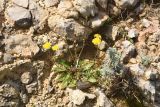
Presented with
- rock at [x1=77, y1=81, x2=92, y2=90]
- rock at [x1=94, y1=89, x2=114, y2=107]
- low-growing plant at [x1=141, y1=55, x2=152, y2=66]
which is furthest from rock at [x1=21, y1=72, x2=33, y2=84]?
low-growing plant at [x1=141, y1=55, x2=152, y2=66]

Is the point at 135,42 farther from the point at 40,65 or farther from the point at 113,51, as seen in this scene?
the point at 40,65

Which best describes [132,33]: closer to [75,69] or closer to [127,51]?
[127,51]

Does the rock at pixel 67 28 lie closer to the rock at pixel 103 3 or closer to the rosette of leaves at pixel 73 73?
the rosette of leaves at pixel 73 73

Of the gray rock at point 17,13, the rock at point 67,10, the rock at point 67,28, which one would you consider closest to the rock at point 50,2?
the rock at point 67,10

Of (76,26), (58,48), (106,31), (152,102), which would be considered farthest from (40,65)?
(152,102)

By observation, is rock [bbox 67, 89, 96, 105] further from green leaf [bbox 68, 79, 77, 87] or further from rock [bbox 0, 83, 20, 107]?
rock [bbox 0, 83, 20, 107]

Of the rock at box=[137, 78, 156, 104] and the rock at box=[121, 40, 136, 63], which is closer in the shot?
the rock at box=[137, 78, 156, 104]

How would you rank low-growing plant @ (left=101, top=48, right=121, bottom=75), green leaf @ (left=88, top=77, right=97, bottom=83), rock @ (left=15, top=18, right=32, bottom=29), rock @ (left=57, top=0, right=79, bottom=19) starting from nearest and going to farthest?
low-growing plant @ (left=101, top=48, right=121, bottom=75) < green leaf @ (left=88, top=77, right=97, bottom=83) < rock @ (left=15, top=18, right=32, bottom=29) < rock @ (left=57, top=0, right=79, bottom=19)
